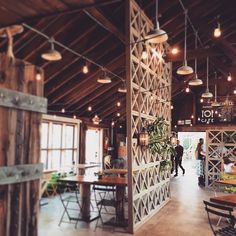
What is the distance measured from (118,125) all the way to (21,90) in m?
11.0

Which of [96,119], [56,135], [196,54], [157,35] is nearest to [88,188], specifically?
[157,35]

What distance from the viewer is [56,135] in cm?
870

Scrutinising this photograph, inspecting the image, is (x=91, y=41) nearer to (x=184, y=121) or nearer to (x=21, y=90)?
(x=21, y=90)

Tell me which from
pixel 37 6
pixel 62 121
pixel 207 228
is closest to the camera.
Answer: pixel 37 6

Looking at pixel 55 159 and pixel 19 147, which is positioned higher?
pixel 19 147

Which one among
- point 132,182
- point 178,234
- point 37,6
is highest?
point 37,6

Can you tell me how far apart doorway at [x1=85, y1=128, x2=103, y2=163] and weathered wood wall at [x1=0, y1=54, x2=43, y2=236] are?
8.70 meters

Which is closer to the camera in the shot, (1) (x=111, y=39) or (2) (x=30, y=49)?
(2) (x=30, y=49)

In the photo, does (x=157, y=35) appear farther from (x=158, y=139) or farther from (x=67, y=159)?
(x=67, y=159)

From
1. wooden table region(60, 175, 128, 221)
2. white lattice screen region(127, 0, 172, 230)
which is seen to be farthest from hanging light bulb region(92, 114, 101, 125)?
wooden table region(60, 175, 128, 221)

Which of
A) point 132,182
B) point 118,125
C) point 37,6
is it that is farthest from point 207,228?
point 118,125

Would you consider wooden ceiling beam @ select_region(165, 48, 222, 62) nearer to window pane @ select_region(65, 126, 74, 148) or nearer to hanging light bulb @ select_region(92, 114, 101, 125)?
window pane @ select_region(65, 126, 74, 148)

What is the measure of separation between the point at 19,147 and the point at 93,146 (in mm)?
9655

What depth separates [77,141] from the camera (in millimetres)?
9789
